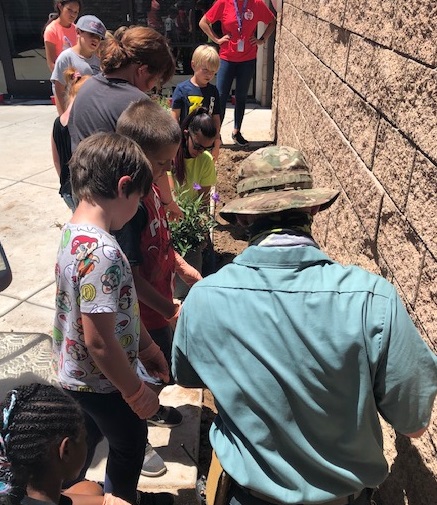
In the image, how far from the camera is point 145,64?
2.68 m

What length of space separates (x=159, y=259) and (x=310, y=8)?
3.00 metres

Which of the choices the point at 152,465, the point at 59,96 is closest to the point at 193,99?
the point at 59,96

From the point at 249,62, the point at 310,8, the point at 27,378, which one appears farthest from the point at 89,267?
the point at 249,62

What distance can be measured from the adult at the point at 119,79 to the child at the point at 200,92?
1.93 m

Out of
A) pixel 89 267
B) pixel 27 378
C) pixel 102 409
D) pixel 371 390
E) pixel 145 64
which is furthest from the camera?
pixel 27 378

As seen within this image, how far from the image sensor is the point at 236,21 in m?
6.57

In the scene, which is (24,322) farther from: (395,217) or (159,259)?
(395,217)

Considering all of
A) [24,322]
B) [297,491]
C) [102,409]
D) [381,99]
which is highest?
[381,99]

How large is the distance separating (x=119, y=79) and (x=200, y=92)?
2264mm

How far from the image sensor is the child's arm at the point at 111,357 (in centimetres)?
161

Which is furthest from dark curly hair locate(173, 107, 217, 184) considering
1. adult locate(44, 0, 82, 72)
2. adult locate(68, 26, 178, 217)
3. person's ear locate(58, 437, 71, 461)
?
person's ear locate(58, 437, 71, 461)

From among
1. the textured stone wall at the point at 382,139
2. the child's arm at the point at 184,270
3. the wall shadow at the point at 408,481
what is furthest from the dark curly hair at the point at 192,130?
the wall shadow at the point at 408,481

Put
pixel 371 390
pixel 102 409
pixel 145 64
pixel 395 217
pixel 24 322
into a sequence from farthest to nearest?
pixel 24 322 → pixel 145 64 → pixel 395 217 → pixel 102 409 → pixel 371 390

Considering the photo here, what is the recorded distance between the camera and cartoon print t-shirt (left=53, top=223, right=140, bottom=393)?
1591 millimetres
